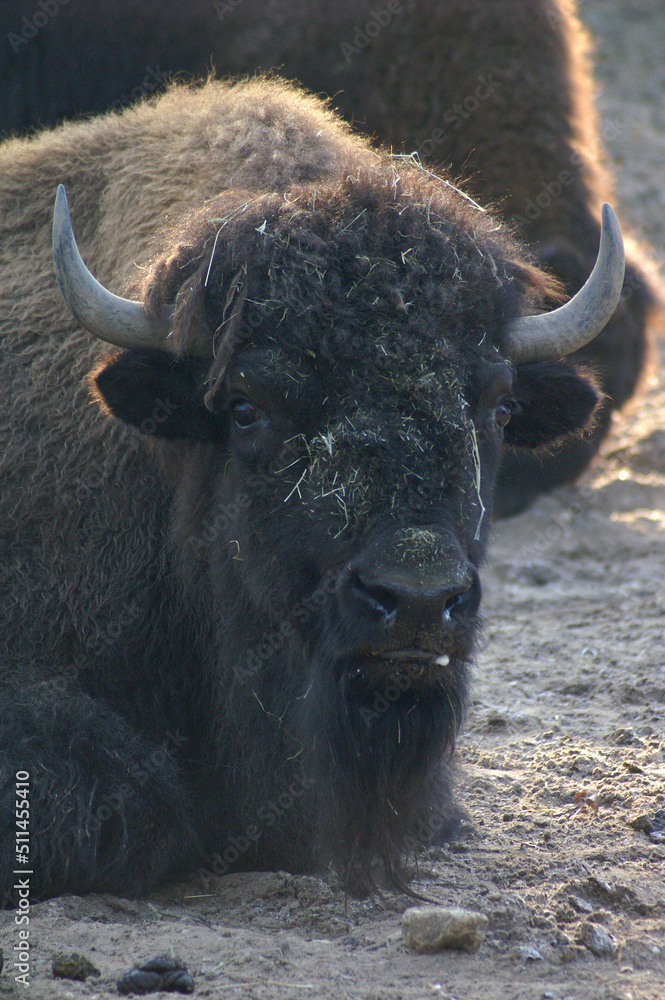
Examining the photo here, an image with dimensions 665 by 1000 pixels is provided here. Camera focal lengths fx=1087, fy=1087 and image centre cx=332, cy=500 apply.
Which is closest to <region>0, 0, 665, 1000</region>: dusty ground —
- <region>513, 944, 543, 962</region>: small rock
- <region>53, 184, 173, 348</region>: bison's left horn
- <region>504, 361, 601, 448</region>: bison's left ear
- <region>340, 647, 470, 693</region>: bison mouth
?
<region>513, 944, 543, 962</region>: small rock

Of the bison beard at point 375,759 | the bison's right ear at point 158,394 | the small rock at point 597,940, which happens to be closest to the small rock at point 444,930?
the small rock at point 597,940

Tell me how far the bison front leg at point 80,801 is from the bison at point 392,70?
5.17 meters

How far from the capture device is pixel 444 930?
10.4ft

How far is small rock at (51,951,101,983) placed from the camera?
300 cm

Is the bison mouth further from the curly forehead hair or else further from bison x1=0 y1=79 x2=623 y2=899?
the curly forehead hair

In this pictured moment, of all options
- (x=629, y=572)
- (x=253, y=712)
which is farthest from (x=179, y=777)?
(x=629, y=572)

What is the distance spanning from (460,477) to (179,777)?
163 centimetres

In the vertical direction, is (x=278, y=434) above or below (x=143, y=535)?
above

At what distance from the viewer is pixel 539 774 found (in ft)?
15.1

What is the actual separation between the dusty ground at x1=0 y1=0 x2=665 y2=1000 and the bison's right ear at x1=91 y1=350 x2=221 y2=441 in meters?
1.62

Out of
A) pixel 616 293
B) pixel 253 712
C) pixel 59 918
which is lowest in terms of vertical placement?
pixel 59 918

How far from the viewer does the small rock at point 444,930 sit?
317cm

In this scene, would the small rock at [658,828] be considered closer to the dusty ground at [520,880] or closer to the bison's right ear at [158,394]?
the dusty ground at [520,880]

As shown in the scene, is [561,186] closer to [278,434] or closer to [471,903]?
[278,434]
